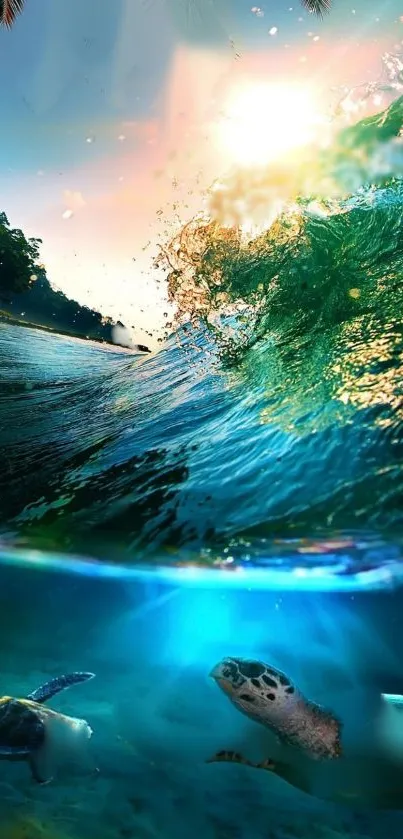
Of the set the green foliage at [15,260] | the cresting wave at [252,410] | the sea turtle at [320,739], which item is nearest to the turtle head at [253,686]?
the sea turtle at [320,739]

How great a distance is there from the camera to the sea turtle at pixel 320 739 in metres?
2.78

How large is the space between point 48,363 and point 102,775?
400 inches

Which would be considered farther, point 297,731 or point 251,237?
point 251,237

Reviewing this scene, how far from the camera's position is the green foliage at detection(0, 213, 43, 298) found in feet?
80.3

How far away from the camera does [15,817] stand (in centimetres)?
252

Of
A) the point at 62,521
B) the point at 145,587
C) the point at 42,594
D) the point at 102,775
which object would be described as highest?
the point at 62,521

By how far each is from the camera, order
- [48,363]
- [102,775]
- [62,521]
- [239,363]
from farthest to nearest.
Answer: [48,363] → [239,363] → [62,521] → [102,775]

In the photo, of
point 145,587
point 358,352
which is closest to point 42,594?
point 145,587

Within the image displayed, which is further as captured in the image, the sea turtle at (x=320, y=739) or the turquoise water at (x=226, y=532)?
the turquoise water at (x=226, y=532)

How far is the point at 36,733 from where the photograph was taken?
10.8 ft

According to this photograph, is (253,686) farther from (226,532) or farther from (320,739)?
(226,532)

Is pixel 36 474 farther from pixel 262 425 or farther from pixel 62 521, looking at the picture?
pixel 262 425

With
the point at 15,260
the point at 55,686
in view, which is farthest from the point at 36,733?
the point at 15,260

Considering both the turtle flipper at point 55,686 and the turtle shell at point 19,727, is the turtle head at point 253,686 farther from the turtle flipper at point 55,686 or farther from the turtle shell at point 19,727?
the turtle flipper at point 55,686
